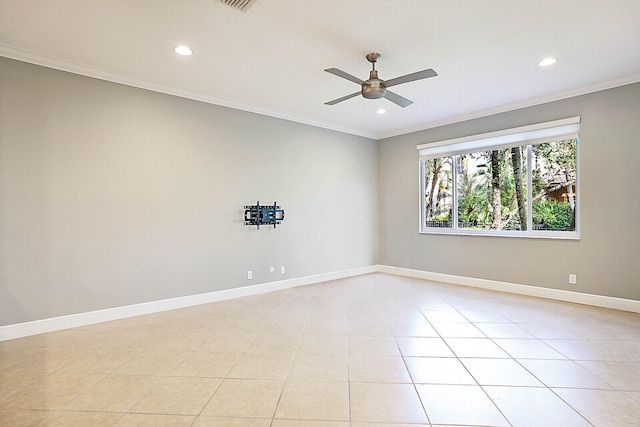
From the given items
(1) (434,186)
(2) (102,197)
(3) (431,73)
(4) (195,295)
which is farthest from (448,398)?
(1) (434,186)

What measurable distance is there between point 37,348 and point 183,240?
5.64 feet

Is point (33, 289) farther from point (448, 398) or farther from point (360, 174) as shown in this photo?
point (360, 174)

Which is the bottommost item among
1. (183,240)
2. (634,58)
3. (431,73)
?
(183,240)

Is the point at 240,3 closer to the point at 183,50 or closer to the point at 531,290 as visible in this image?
the point at 183,50

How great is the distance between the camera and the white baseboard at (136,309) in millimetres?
3113

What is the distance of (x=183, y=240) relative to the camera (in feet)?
13.6

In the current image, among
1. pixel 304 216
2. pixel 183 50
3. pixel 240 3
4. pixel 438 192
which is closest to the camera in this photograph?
pixel 240 3

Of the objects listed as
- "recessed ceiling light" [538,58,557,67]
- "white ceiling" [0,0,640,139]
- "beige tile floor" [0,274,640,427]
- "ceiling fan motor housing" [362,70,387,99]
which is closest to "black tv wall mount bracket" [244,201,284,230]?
"beige tile floor" [0,274,640,427]

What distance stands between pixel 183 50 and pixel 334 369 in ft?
10.5

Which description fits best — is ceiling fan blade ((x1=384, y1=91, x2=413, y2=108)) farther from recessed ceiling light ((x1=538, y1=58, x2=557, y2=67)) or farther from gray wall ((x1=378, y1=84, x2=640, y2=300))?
gray wall ((x1=378, y1=84, x2=640, y2=300))

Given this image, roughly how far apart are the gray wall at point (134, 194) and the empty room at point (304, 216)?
2 centimetres

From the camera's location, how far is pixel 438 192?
5855mm

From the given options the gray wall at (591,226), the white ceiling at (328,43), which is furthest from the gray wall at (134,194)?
the gray wall at (591,226)

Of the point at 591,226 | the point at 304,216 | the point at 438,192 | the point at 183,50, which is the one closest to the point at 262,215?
the point at 304,216
